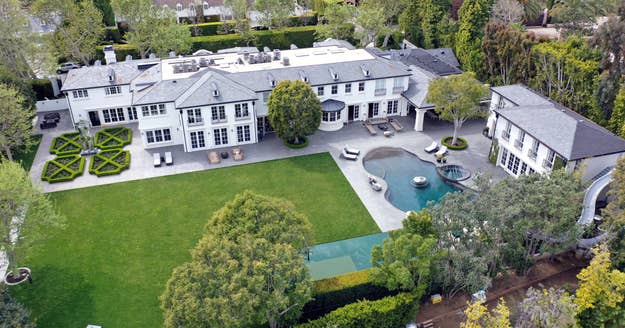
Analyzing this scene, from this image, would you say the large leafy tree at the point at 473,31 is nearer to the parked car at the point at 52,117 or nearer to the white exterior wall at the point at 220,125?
the white exterior wall at the point at 220,125

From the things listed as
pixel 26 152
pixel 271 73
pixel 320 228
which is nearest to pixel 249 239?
pixel 320 228

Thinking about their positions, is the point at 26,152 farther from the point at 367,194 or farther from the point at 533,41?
the point at 533,41

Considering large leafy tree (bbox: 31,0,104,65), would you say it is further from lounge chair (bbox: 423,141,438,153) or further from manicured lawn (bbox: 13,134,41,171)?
lounge chair (bbox: 423,141,438,153)

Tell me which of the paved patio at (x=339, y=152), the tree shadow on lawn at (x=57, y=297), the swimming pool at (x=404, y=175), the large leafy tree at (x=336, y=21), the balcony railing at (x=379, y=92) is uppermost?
the large leafy tree at (x=336, y=21)

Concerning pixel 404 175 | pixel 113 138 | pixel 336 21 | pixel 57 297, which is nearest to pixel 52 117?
pixel 113 138

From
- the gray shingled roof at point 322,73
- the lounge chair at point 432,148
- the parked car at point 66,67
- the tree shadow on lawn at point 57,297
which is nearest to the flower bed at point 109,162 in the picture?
the tree shadow on lawn at point 57,297

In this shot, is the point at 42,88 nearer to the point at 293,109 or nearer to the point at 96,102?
the point at 96,102
